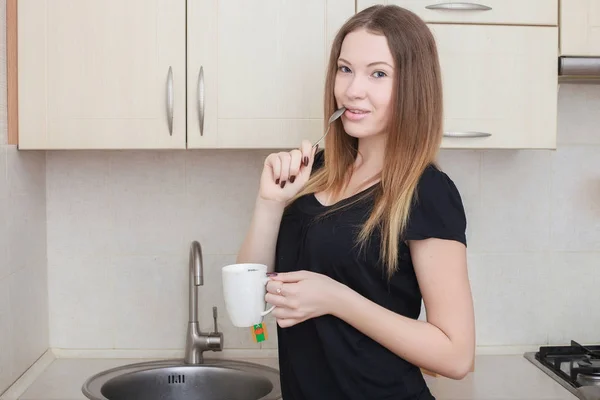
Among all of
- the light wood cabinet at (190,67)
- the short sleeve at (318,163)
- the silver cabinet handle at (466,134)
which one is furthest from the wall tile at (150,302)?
the silver cabinet handle at (466,134)

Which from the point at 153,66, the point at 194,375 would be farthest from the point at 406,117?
→ the point at 194,375

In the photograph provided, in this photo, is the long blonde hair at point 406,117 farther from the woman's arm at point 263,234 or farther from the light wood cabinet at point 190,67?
the light wood cabinet at point 190,67

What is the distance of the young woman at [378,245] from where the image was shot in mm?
1340

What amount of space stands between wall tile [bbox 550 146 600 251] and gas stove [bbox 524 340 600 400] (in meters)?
0.30

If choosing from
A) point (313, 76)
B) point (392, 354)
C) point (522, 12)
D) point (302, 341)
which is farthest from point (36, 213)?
point (522, 12)

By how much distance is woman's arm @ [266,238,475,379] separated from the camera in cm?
133

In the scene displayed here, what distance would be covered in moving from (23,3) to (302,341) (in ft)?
3.47

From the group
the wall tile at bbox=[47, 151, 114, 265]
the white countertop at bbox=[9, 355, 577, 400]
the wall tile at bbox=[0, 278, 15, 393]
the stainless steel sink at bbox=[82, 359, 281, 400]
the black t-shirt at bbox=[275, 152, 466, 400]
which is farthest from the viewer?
the wall tile at bbox=[47, 151, 114, 265]

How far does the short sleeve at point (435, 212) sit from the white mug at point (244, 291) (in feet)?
0.90

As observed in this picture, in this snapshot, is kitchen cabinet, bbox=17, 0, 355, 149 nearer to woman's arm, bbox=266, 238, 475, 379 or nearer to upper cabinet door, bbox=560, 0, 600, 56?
upper cabinet door, bbox=560, 0, 600, 56

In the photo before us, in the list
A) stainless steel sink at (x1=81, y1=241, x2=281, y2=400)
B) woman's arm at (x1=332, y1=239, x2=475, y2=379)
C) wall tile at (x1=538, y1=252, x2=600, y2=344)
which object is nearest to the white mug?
woman's arm at (x1=332, y1=239, x2=475, y2=379)

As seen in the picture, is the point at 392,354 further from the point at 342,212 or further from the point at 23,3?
the point at 23,3

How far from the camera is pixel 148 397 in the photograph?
2.06 meters

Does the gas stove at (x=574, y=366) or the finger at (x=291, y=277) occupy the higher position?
the finger at (x=291, y=277)
